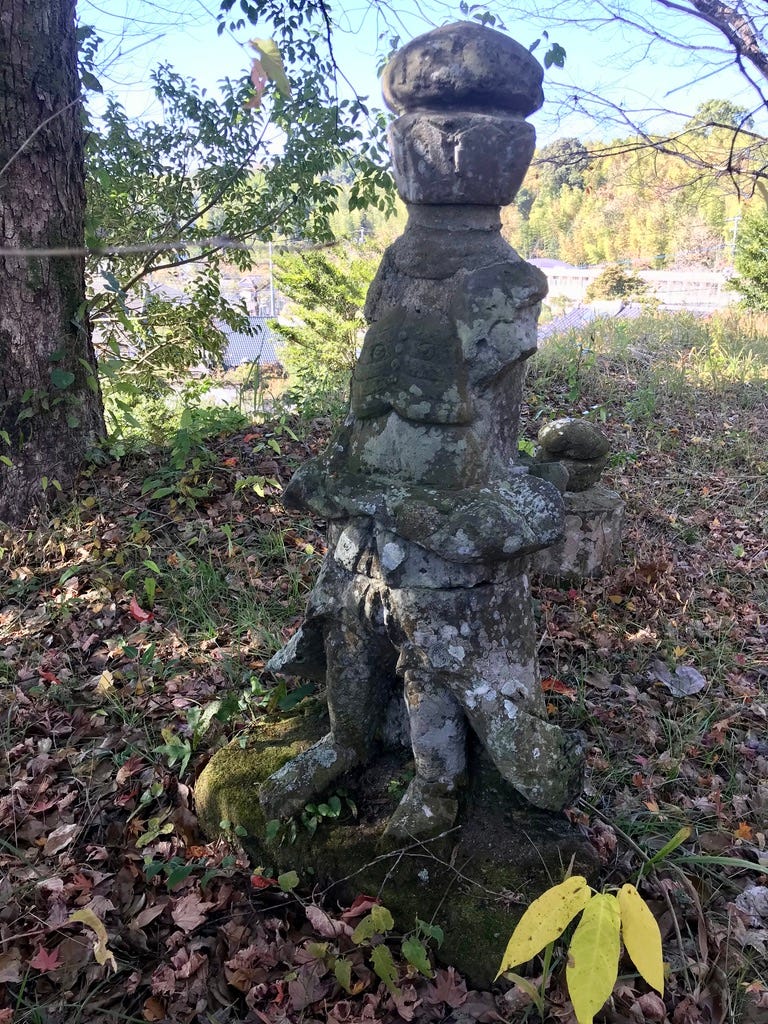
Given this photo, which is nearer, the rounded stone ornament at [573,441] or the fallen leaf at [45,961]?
the fallen leaf at [45,961]

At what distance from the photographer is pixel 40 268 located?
13.9 feet

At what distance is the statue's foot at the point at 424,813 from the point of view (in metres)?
2.17

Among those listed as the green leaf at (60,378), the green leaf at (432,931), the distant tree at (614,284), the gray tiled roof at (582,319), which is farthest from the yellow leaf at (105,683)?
the distant tree at (614,284)

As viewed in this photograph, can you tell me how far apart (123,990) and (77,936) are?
265mm

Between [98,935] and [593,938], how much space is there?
147cm

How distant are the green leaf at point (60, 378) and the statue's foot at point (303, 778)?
310 centimetres

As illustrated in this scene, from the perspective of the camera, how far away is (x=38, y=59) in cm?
399

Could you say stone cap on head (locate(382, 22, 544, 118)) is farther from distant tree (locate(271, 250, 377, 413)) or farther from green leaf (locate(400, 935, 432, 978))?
distant tree (locate(271, 250, 377, 413))

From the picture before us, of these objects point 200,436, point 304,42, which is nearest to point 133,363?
point 200,436

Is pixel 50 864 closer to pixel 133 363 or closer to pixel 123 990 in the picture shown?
pixel 123 990

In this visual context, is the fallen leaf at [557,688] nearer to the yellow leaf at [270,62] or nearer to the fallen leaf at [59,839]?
the fallen leaf at [59,839]

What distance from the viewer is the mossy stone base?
2025mm

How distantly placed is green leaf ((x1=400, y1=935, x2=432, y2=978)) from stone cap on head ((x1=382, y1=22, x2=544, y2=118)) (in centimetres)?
237

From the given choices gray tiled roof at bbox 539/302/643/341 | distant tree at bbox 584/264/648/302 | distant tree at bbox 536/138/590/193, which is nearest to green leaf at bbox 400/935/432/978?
distant tree at bbox 536/138/590/193
